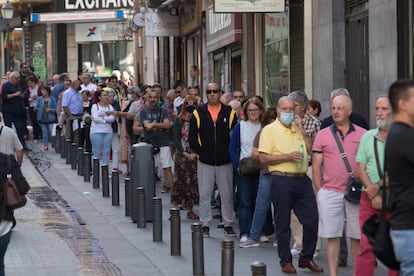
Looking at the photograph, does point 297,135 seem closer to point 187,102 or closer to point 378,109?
point 378,109

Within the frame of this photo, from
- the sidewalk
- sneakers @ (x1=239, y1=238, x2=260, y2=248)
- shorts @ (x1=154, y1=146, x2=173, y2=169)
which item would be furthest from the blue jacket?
sneakers @ (x1=239, y1=238, x2=260, y2=248)

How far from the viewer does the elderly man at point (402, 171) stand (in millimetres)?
6820

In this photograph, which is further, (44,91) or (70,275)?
(44,91)

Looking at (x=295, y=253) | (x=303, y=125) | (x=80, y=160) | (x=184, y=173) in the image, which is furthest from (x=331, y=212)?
(x=80, y=160)

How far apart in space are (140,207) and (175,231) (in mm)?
2421

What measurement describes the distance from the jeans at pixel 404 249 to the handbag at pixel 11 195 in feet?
11.2

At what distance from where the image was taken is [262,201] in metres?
12.4

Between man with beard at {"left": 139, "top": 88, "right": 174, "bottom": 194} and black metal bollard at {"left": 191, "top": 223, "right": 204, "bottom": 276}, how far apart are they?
6097mm

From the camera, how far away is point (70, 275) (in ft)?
36.6

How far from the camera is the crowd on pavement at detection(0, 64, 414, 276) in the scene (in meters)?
6.96

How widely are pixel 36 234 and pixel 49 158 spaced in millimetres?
11871

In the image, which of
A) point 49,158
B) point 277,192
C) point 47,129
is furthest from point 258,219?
point 47,129

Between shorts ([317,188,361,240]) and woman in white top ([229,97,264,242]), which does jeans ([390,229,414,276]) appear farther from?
woman in white top ([229,97,264,242])

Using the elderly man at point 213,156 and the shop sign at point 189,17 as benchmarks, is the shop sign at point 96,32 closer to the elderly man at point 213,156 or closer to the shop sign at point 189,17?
the shop sign at point 189,17
